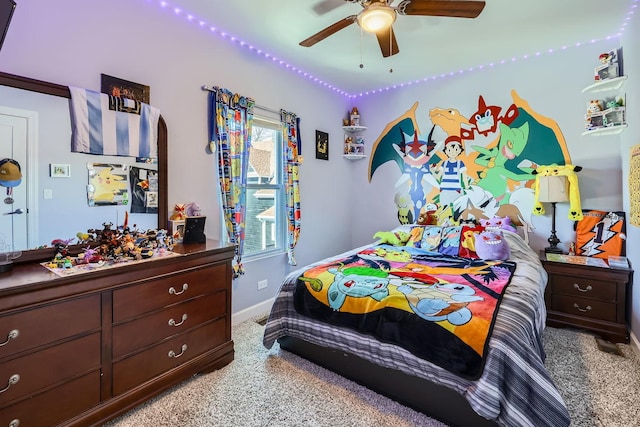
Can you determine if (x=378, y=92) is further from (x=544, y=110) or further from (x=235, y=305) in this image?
(x=235, y=305)

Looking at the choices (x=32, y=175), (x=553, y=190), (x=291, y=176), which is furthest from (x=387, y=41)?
(x=32, y=175)

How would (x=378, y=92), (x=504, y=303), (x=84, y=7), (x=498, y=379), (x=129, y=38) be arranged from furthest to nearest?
1. (x=378, y=92)
2. (x=129, y=38)
3. (x=84, y=7)
4. (x=504, y=303)
5. (x=498, y=379)

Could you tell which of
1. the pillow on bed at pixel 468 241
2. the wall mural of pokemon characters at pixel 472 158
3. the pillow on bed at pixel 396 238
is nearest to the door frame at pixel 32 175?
the pillow on bed at pixel 396 238

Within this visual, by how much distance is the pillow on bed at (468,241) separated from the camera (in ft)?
9.49

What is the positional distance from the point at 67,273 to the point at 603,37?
4.49m

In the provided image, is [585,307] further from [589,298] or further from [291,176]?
[291,176]


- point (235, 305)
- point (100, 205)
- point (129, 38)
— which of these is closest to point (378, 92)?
point (129, 38)

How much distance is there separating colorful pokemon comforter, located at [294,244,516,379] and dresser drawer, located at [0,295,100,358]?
1.24 metres

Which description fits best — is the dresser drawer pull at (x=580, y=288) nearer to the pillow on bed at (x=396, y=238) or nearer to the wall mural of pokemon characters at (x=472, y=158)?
the wall mural of pokemon characters at (x=472, y=158)

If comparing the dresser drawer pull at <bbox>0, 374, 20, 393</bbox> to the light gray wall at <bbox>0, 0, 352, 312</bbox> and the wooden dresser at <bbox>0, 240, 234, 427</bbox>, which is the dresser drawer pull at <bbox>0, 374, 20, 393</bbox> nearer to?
the wooden dresser at <bbox>0, 240, 234, 427</bbox>

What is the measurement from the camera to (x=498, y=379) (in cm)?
146

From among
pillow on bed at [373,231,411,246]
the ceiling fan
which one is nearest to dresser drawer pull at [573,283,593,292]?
pillow on bed at [373,231,411,246]

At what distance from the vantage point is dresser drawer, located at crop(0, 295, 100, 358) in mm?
1314

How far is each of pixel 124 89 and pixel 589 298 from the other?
4.05 metres
